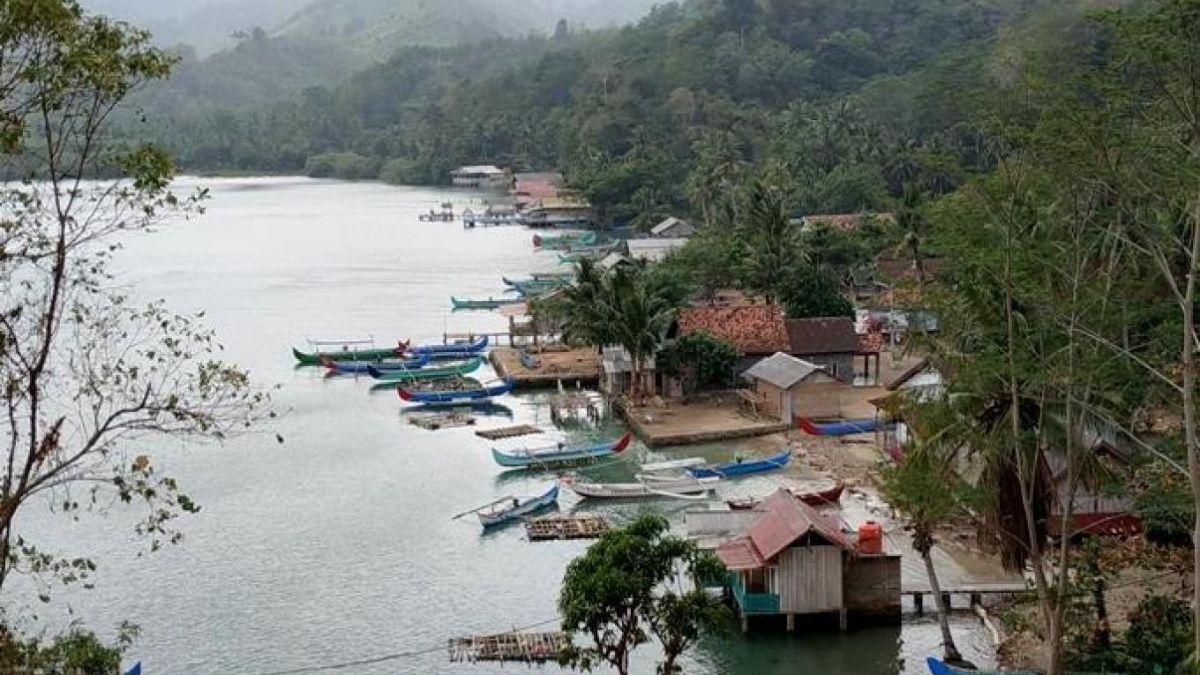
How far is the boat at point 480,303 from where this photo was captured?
5441 centimetres

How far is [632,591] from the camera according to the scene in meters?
14.4

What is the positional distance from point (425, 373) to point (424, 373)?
3 centimetres

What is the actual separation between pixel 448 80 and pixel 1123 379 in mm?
158323

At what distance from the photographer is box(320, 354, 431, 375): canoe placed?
41656 millimetres

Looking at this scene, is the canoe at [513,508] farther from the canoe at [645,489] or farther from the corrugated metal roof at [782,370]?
the corrugated metal roof at [782,370]

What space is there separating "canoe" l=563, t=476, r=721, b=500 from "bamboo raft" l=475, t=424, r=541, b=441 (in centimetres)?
581

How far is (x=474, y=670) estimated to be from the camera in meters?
19.5

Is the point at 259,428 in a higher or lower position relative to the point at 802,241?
lower

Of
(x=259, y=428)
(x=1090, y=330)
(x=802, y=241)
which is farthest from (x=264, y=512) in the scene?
(x=802, y=241)

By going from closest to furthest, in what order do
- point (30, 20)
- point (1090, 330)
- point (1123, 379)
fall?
1. point (30, 20)
2. point (1090, 330)
3. point (1123, 379)

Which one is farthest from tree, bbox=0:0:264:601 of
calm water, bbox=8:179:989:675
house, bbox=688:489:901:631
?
house, bbox=688:489:901:631

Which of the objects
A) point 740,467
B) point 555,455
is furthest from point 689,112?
point 740,467

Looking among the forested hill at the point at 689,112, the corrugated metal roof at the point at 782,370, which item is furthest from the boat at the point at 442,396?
the forested hill at the point at 689,112

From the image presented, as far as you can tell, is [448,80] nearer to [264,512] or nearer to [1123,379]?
[264,512]
